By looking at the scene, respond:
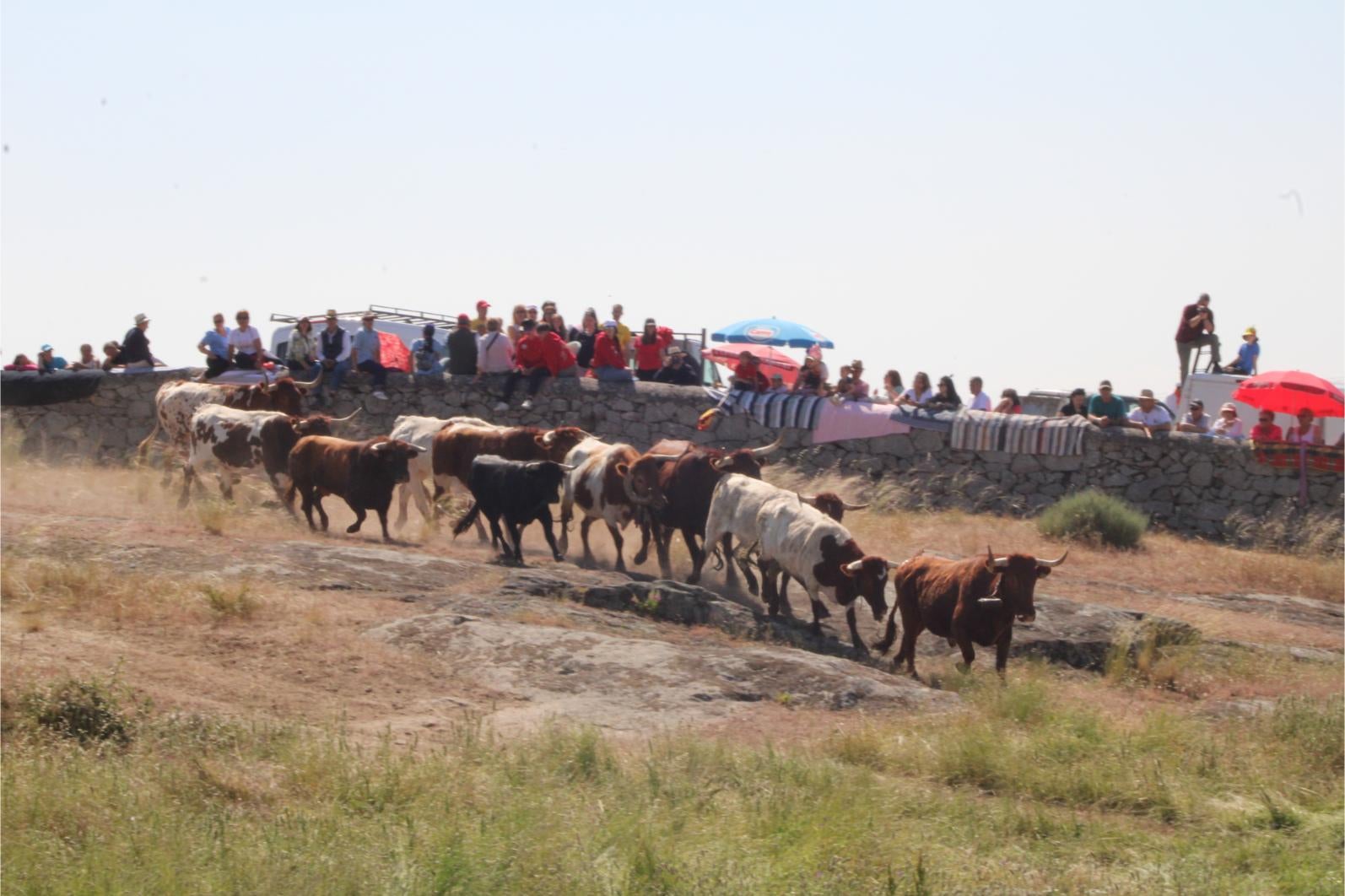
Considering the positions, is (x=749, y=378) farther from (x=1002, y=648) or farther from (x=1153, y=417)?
(x=1002, y=648)

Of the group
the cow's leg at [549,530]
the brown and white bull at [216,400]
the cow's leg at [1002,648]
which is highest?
the brown and white bull at [216,400]

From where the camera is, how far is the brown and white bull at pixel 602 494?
15711 mm

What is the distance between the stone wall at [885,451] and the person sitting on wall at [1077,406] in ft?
2.50

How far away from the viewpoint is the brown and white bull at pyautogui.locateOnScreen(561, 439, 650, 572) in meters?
15.7

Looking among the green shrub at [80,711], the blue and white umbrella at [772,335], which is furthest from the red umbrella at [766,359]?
the green shrub at [80,711]

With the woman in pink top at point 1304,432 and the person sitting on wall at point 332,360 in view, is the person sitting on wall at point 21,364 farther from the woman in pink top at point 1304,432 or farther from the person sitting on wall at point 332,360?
the woman in pink top at point 1304,432

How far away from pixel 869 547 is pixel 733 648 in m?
6.16

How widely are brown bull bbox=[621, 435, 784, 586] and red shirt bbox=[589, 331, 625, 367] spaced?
727 cm

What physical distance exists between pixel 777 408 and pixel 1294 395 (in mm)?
6598

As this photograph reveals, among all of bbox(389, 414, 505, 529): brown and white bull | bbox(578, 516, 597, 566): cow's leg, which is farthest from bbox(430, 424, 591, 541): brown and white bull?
bbox(578, 516, 597, 566): cow's leg

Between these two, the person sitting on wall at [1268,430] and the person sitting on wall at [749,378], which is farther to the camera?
the person sitting on wall at [749,378]

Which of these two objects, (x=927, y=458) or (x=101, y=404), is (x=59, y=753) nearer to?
(x=927, y=458)

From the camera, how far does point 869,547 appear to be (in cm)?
1803

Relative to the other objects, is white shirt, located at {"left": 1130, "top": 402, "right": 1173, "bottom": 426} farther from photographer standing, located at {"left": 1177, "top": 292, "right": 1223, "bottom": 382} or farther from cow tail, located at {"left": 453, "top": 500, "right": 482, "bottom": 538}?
cow tail, located at {"left": 453, "top": 500, "right": 482, "bottom": 538}
